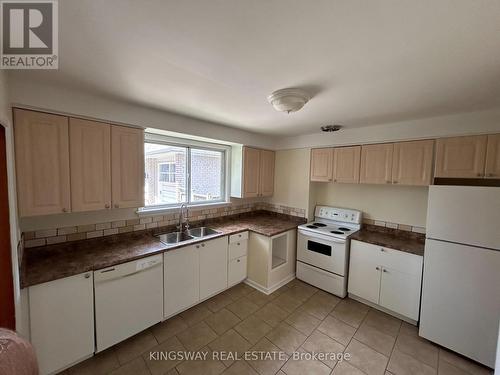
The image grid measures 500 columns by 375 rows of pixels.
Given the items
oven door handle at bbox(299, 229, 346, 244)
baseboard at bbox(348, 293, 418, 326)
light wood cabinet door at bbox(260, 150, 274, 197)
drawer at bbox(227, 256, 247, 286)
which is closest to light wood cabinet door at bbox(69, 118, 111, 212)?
drawer at bbox(227, 256, 247, 286)

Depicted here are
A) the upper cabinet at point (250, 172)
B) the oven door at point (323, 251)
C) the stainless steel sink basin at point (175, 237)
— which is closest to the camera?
the stainless steel sink basin at point (175, 237)

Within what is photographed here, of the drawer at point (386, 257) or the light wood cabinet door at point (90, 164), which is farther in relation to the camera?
the drawer at point (386, 257)

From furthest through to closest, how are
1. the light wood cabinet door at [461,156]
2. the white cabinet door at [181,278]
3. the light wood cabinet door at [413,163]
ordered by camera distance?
the light wood cabinet door at [413,163] < the white cabinet door at [181,278] < the light wood cabinet door at [461,156]

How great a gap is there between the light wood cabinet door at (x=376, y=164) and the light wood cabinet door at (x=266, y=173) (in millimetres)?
1492

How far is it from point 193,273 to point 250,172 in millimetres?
1747

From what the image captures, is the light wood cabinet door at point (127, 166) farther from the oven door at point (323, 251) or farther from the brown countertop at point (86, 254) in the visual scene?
the oven door at point (323, 251)

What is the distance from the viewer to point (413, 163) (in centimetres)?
231

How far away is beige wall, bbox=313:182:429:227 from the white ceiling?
113 cm

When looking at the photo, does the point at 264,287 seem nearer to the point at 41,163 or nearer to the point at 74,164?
the point at 74,164

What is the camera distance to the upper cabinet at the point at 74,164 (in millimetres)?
1522

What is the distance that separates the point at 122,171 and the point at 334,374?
2660mm

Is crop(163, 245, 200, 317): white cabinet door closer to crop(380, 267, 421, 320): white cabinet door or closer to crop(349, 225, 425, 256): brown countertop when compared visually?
crop(349, 225, 425, 256): brown countertop

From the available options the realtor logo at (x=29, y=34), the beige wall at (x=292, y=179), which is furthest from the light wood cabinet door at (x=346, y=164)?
the realtor logo at (x=29, y=34)

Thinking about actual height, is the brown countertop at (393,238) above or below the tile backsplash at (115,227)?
below
